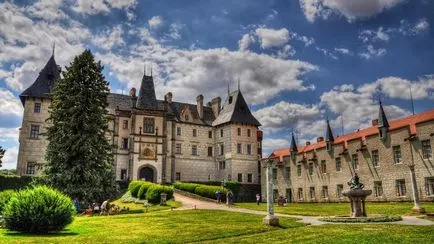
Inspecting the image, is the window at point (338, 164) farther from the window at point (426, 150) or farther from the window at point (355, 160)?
the window at point (426, 150)

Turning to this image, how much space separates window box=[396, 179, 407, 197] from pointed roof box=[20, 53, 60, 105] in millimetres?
43129

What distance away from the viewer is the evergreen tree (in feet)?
103

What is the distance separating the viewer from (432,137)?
104 feet

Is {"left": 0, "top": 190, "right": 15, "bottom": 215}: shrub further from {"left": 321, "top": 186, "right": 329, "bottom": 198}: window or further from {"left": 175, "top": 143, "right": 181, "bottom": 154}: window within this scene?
{"left": 175, "top": 143, "right": 181, "bottom": 154}: window

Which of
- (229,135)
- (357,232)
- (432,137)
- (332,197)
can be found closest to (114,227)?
(357,232)

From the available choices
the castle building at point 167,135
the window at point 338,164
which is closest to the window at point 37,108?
the castle building at point 167,135

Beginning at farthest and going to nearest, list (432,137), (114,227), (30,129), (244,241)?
(30,129) → (432,137) → (114,227) → (244,241)

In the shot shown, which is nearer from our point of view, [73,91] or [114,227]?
[114,227]

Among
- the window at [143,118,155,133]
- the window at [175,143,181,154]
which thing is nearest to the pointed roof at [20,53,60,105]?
the window at [143,118,155,133]

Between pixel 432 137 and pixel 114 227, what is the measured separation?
27220 millimetres

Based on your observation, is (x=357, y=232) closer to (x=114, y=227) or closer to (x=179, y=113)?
(x=114, y=227)

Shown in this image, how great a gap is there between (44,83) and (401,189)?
45812 millimetres

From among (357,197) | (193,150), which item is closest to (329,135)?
(193,150)

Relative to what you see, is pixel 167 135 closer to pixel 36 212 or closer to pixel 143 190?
pixel 143 190
